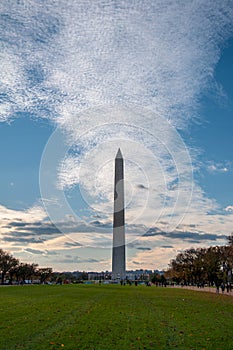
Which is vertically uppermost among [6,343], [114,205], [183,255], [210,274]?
[114,205]

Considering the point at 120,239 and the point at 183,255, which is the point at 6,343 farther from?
the point at 183,255

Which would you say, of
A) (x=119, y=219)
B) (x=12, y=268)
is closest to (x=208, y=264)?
(x=119, y=219)

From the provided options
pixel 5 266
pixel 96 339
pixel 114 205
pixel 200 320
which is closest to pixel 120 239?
pixel 114 205

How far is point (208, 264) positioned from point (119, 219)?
67.8 ft

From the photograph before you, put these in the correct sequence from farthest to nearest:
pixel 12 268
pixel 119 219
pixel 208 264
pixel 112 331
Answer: pixel 12 268, pixel 119 219, pixel 208 264, pixel 112 331

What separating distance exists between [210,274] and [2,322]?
61630 millimetres

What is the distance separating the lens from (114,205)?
90.3m

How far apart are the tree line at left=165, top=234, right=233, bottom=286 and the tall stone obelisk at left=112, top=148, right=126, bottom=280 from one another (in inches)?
676

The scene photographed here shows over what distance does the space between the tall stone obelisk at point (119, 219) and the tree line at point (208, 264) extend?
17166 mm

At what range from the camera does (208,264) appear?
7800 centimetres

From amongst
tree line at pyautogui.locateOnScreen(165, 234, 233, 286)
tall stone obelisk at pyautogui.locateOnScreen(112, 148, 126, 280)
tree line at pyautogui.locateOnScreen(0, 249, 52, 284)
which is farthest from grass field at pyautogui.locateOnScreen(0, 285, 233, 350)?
tree line at pyautogui.locateOnScreen(0, 249, 52, 284)

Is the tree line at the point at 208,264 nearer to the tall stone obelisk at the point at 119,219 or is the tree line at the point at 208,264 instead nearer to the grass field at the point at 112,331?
the tall stone obelisk at the point at 119,219

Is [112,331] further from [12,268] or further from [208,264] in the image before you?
[12,268]

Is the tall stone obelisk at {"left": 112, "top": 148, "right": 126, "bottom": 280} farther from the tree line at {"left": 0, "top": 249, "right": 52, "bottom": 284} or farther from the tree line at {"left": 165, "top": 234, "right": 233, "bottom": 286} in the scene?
the tree line at {"left": 0, "top": 249, "right": 52, "bottom": 284}
